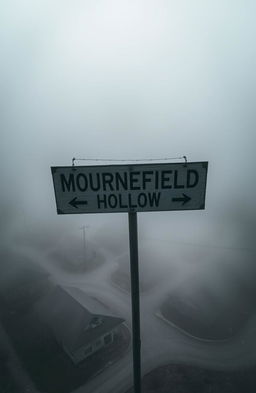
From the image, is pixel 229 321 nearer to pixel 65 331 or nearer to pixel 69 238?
pixel 65 331

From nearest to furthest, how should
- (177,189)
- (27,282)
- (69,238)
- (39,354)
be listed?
(177,189)
(39,354)
(27,282)
(69,238)

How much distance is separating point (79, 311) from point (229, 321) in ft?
38.9

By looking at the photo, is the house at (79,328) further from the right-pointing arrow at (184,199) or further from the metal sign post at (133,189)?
the right-pointing arrow at (184,199)

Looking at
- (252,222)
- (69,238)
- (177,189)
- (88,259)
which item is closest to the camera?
(177,189)

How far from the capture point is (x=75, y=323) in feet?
67.4

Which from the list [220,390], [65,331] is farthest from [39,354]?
[220,390]

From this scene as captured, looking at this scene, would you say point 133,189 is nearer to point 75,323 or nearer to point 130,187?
point 130,187

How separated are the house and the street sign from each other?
1773cm

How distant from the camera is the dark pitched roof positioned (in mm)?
19733

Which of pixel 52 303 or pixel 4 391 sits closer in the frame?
pixel 4 391

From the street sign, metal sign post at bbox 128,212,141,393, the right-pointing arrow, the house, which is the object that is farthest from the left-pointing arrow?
the house

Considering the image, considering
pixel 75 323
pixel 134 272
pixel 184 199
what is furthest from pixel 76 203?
pixel 75 323

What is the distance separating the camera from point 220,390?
681 inches

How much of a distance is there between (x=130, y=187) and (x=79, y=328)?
Answer: 60.7 ft
